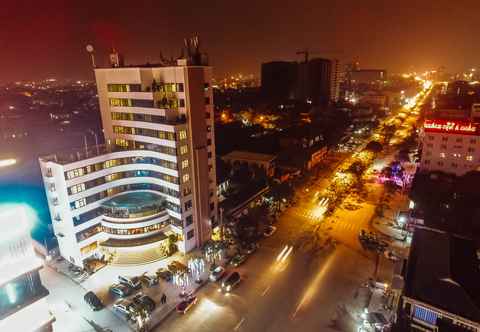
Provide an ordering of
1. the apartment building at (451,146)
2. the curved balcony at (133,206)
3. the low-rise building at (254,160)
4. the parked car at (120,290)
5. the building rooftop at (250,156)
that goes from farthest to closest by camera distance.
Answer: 1. the building rooftop at (250,156)
2. the low-rise building at (254,160)
3. the apartment building at (451,146)
4. the curved balcony at (133,206)
5. the parked car at (120,290)

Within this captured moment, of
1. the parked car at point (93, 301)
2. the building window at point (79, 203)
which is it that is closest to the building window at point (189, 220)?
the building window at point (79, 203)

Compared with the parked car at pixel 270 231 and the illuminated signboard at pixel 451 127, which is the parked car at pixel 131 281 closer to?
the parked car at pixel 270 231

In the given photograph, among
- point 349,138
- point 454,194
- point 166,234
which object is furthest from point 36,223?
point 349,138

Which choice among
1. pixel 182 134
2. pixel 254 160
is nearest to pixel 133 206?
pixel 182 134

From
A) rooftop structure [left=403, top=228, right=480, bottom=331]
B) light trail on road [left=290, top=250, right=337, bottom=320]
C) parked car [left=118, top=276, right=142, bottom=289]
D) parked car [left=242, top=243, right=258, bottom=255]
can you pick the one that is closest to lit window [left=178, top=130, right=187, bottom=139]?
parked car [left=242, top=243, right=258, bottom=255]

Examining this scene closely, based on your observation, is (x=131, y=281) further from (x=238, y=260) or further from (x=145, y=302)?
(x=238, y=260)

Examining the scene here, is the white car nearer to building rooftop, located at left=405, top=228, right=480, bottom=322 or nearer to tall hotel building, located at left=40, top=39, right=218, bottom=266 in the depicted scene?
building rooftop, located at left=405, top=228, right=480, bottom=322
